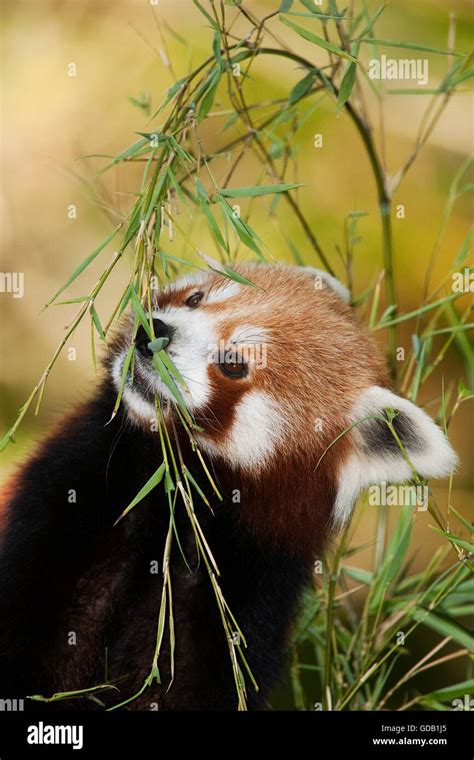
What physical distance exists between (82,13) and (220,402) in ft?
9.58

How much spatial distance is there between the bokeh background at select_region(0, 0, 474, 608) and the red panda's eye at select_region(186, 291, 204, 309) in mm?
1633

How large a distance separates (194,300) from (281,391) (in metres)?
0.42

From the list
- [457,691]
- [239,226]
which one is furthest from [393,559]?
[239,226]

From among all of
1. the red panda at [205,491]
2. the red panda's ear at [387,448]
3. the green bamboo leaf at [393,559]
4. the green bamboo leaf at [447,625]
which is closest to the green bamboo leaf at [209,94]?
the red panda at [205,491]

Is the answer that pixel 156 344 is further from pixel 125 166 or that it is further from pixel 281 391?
pixel 125 166

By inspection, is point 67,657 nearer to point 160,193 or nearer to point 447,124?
point 160,193

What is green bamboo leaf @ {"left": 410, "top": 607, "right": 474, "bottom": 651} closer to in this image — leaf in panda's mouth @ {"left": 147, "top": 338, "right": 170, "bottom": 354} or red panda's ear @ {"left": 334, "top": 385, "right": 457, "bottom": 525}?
red panda's ear @ {"left": 334, "top": 385, "right": 457, "bottom": 525}

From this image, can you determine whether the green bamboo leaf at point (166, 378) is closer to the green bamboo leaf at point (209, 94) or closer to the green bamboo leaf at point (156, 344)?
the green bamboo leaf at point (156, 344)

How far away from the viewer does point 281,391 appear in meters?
2.48

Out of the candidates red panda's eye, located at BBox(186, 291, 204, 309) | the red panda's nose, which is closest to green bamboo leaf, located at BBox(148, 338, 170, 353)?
the red panda's nose

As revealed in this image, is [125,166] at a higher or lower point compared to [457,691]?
higher

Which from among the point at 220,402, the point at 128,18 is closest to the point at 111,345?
the point at 220,402

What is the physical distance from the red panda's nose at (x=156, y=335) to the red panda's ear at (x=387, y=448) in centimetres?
58

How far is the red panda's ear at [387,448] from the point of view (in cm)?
236
